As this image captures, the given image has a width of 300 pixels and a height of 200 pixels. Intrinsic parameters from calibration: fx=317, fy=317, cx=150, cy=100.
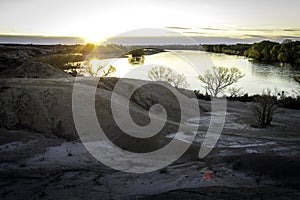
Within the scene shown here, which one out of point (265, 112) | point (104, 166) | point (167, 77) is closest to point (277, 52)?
point (167, 77)

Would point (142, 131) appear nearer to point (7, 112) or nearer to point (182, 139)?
point (182, 139)

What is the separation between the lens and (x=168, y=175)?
1035cm

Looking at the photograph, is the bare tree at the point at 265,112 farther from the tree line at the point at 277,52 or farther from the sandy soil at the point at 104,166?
the tree line at the point at 277,52

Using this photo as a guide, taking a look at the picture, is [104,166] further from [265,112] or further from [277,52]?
[277,52]

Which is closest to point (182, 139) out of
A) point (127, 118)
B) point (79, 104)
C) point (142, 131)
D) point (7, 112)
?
point (142, 131)

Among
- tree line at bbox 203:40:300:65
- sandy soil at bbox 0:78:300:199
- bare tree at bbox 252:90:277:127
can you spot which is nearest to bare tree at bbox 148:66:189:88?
bare tree at bbox 252:90:277:127

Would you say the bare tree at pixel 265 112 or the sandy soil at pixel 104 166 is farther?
the bare tree at pixel 265 112

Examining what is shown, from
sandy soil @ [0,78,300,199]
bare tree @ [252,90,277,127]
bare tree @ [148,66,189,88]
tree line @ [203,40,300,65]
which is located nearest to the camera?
sandy soil @ [0,78,300,199]

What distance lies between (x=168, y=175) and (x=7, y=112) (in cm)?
910

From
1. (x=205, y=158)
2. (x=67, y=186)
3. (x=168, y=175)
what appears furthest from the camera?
(x=205, y=158)

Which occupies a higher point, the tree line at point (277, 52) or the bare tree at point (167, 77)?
the tree line at point (277, 52)

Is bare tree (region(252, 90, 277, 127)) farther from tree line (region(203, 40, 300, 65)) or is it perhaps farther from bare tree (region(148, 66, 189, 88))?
tree line (region(203, 40, 300, 65))

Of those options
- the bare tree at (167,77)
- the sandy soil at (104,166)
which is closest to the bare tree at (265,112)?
the sandy soil at (104,166)

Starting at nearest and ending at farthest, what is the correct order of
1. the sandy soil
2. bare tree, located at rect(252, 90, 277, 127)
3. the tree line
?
the sandy soil
bare tree, located at rect(252, 90, 277, 127)
the tree line
